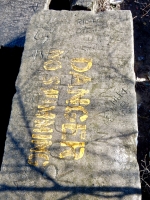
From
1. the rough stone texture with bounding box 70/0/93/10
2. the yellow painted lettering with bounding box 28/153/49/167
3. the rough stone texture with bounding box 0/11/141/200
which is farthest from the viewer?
the rough stone texture with bounding box 70/0/93/10

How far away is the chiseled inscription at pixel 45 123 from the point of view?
2.87 m

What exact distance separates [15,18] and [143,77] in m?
1.99

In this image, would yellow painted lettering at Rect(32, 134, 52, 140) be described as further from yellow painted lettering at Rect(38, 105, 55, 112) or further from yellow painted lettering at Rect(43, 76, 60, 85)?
yellow painted lettering at Rect(43, 76, 60, 85)

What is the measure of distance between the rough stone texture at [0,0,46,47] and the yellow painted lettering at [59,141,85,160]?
180 cm

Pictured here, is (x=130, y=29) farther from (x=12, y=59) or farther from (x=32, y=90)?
(x=12, y=59)

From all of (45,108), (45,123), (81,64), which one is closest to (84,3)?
(81,64)

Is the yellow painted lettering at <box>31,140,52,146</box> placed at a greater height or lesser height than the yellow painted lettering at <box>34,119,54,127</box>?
lesser

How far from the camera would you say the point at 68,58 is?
3.42 m

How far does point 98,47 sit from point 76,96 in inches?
26.3

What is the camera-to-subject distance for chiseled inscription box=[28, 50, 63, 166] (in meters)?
2.87

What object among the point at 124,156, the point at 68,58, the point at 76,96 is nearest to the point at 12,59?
the point at 68,58

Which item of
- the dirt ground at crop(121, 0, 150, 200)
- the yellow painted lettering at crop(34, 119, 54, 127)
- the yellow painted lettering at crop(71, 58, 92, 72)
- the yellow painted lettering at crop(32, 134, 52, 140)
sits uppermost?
the yellow painted lettering at crop(71, 58, 92, 72)

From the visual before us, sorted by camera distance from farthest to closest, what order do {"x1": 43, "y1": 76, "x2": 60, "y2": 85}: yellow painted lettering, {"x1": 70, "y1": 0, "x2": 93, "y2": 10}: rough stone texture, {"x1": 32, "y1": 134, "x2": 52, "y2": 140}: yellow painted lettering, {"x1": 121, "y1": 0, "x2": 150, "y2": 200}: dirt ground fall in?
{"x1": 70, "y1": 0, "x2": 93, "y2": 10}: rough stone texture
{"x1": 121, "y1": 0, "x2": 150, "y2": 200}: dirt ground
{"x1": 43, "y1": 76, "x2": 60, "y2": 85}: yellow painted lettering
{"x1": 32, "y1": 134, "x2": 52, "y2": 140}: yellow painted lettering

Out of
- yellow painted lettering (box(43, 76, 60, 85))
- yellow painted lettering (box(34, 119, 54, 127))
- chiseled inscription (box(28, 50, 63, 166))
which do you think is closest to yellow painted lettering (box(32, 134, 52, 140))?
chiseled inscription (box(28, 50, 63, 166))
